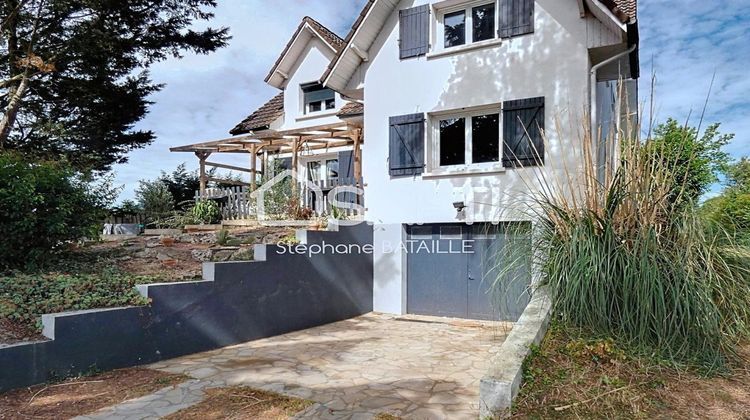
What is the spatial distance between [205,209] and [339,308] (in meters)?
5.09

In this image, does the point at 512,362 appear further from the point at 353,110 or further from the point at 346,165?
the point at 346,165

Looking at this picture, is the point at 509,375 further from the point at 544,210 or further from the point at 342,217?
the point at 342,217

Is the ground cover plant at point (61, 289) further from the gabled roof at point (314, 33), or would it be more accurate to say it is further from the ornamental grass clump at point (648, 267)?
A: the gabled roof at point (314, 33)

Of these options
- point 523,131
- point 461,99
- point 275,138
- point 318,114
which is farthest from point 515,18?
point 318,114

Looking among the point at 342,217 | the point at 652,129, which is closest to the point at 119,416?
the point at 652,129

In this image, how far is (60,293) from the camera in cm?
499

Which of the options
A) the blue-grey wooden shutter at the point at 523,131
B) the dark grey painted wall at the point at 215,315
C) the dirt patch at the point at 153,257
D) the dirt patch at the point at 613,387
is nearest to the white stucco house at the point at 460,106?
the blue-grey wooden shutter at the point at 523,131

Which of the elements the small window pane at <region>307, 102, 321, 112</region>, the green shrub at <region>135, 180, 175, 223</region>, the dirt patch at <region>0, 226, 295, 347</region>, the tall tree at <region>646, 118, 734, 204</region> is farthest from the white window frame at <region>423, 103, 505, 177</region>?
the green shrub at <region>135, 180, 175, 223</region>

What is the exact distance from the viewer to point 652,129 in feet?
13.6

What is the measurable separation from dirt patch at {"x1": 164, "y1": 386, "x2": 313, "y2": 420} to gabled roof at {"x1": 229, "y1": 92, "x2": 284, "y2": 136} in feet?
37.5

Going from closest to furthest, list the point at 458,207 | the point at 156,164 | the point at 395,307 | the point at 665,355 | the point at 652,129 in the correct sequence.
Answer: the point at 665,355 → the point at 652,129 → the point at 458,207 → the point at 395,307 → the point at 156,164

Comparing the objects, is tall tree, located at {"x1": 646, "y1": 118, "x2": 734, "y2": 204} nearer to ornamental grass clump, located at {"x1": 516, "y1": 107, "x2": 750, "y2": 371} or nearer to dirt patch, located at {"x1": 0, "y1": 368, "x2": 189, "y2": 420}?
ornamental grass clump, located at {"x1": 516, "y1": 107, "x2": 750, "y2": 371}

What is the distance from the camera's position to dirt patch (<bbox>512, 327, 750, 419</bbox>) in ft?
9.99

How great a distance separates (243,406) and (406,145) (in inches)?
232
